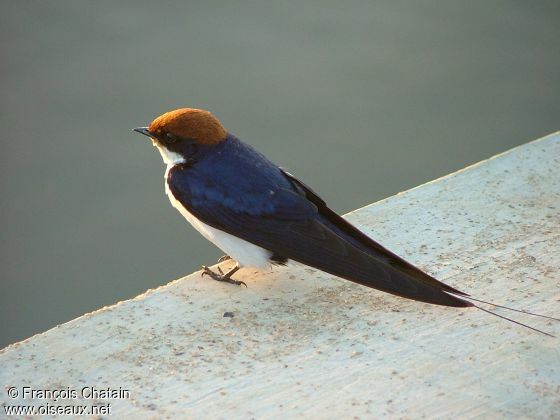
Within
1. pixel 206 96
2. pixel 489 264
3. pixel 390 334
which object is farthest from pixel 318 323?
pixel 206 96

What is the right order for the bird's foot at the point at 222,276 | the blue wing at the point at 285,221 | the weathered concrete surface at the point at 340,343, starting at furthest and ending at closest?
the bird's foot at the point at 222,276 < the blue wing at the point at 285,221 < the weathered concrete surface at the point at 340,343

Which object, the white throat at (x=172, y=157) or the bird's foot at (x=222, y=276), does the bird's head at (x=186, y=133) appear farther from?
A: the bird's foot at (x=222, y=276)

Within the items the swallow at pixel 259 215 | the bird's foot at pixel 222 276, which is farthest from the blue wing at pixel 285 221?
the bird's foot at pixel 222 276

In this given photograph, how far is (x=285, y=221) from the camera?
2.82 metres

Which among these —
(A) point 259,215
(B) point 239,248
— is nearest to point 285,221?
(A) point 259,215

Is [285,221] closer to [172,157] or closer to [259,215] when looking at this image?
[259,215]

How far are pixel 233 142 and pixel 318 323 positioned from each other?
72 cm

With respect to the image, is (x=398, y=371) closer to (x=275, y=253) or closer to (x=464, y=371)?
(x=464, y=371)

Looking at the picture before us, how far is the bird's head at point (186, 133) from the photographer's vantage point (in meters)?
3.01

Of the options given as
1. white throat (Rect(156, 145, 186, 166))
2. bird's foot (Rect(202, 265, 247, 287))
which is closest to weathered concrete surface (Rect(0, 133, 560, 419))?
bird's foot (Rect(202, 265, 247, 287))

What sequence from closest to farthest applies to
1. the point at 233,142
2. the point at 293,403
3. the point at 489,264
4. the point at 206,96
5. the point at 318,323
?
the point at 293,403 → the point at 318,323 → the point at 489,264 → the point at 233,142 → the point at 206,96

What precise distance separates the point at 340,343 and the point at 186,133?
92 cm

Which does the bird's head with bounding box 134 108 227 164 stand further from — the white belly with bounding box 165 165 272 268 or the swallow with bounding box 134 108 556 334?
the white belly with bounding box 165 165 272 268

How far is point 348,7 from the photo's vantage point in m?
6.38
